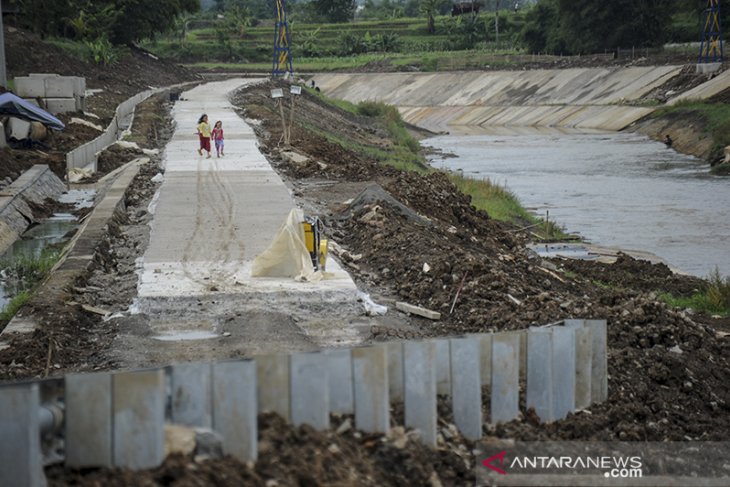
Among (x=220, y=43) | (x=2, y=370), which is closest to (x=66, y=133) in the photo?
(x=2, y=370)

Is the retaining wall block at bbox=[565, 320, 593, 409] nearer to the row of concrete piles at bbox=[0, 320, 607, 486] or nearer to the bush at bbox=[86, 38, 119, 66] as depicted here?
the row of concrete piles at bbox=[0, 320, 607, 486]

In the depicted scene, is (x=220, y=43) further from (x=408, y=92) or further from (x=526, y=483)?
(x=526, y=483)

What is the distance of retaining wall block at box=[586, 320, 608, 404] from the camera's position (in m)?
9.20

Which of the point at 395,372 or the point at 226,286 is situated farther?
the point at 226,286

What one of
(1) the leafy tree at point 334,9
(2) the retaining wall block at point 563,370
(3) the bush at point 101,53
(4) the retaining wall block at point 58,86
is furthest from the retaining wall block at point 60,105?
(1) the leafy tree at point 334,9

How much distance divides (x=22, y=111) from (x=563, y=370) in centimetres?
2474

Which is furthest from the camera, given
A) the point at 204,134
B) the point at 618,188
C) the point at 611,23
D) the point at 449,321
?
the point at 611,23

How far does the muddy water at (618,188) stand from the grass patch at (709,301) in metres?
4.09

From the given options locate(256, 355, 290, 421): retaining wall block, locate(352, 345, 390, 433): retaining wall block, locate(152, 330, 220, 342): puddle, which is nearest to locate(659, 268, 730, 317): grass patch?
locate(152, 330, 220, 342): puddle

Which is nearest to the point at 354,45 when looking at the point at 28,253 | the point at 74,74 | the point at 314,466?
the point at 74,74

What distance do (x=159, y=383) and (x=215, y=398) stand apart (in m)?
0.42

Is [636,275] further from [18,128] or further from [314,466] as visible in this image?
[18,128]

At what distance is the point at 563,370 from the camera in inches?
346

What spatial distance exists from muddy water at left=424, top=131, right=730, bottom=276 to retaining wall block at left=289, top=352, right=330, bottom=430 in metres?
17.0
